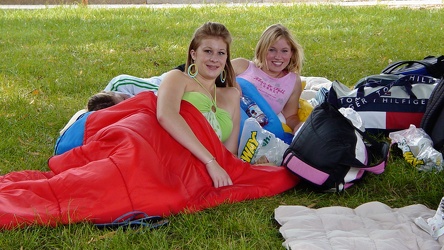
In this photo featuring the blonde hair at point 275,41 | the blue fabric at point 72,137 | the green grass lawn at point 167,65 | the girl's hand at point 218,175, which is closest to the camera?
the green grass lawn at point 167,65

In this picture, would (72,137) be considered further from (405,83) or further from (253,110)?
(405,83)

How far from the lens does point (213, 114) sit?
409 centimetres

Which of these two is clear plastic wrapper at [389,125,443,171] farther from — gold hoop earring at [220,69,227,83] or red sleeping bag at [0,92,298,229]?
gold hoop earring at [220,69,227,83]

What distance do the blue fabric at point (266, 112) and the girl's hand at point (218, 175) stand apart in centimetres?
105

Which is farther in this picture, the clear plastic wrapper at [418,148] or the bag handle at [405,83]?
the bag handle at [405,83]

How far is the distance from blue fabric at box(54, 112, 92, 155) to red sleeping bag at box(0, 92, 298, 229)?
5 centimetres

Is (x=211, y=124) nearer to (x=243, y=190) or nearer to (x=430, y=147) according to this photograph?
(x=243, y=190)

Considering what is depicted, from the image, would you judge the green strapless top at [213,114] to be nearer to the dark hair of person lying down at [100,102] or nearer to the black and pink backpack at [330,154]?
the black and pink backpack at [330,154]

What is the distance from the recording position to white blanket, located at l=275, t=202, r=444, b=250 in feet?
9.73

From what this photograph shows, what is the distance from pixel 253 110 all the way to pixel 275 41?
23.9 inches

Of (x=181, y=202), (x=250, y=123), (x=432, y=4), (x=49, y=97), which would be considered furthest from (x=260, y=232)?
(x=432, y=4)

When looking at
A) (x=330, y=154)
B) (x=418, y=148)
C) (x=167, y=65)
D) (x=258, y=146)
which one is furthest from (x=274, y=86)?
(x=167, y=65)

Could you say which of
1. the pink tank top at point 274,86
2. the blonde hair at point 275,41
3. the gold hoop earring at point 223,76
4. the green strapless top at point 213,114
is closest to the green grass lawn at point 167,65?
the green strapless top at point 213,114

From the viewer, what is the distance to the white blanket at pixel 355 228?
2965 millimetres
